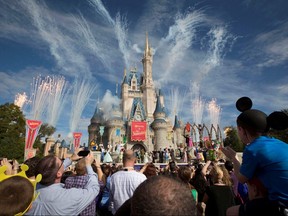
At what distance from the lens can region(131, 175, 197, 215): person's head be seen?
121 cm

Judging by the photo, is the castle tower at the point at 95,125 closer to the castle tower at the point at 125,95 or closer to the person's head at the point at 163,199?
the castle tower at the point at 125,95

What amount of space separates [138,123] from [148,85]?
20.3 meters

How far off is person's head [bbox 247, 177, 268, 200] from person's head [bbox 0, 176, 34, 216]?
2208 mm

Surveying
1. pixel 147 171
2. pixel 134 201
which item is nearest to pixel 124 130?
pixel 147 171

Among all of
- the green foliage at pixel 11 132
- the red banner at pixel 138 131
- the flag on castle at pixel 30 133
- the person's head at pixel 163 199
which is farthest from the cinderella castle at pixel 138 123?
the person's head at pixel 163 199

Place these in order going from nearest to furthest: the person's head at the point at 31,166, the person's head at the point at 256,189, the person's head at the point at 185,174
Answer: the person's head at the point at 256,189 → the person's head at the point at 31,166 → the person's head at the point at 185,174

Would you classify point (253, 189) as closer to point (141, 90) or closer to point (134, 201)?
point (134, 201)

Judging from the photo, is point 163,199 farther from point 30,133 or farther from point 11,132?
point 11,132

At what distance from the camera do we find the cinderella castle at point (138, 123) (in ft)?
152

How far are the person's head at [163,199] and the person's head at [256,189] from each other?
108cm

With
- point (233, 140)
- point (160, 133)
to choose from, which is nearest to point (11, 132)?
point (160, 133)

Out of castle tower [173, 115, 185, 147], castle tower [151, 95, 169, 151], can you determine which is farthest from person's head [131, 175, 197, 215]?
castle tower [173, 115, 185, 147]

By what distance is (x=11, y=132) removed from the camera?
31859mm

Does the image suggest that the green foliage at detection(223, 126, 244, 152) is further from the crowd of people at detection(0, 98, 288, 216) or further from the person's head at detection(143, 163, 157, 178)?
the crowd of people at detection(0, 98, 288, 216)
